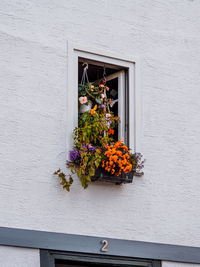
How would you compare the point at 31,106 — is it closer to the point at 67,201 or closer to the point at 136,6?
the point at 67,201

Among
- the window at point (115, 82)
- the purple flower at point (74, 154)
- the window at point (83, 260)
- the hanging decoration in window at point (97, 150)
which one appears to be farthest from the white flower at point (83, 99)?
the window at point (83, 260)

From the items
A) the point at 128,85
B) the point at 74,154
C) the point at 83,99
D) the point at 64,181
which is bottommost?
the point at 64,181

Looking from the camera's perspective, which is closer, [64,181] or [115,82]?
[64,181]

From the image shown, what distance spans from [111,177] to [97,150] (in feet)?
1.27

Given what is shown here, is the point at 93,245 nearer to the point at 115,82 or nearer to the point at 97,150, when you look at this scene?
the point at 97,150

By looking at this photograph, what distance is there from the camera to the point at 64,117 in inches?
343

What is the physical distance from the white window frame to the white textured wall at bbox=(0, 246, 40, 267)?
138 cm

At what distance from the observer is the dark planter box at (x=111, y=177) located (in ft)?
28.0

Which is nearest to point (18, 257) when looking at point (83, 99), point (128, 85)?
point (83, 99)

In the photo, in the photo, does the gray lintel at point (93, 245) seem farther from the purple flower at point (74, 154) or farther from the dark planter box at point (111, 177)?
the purple flower at point (74, 154)

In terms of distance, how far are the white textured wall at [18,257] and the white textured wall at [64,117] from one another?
0.29 meters

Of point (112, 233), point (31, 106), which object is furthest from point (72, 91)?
point (112, 233)

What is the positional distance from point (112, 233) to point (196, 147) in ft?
5.93

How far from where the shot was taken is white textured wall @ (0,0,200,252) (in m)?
8.32
